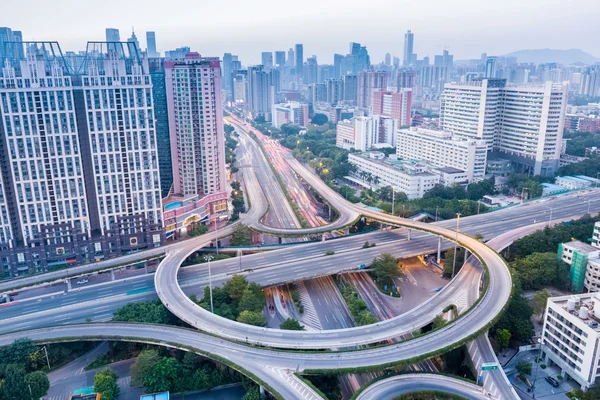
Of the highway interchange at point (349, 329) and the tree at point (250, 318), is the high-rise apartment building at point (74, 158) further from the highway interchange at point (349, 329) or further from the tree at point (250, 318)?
the tree at point (250, 318)

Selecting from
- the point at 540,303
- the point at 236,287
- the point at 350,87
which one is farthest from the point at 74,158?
the point at 350,87

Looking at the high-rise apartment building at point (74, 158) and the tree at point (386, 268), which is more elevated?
the high-rise apartment building at point (74, 158)

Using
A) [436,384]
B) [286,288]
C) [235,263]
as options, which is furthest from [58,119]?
[436,384]

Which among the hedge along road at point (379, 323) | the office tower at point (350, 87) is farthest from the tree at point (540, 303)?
the office tower at point (350, 87)

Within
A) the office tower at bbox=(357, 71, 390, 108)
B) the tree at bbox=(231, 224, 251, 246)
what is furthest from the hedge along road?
the office tower at bbox=(357, 71, 390, 108)

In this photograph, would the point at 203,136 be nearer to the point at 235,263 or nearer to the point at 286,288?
the point at 235,263

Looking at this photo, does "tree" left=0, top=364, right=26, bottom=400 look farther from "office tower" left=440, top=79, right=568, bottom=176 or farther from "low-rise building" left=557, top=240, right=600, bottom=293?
"office tower" left=440, top=79, right=568, bottom=176
